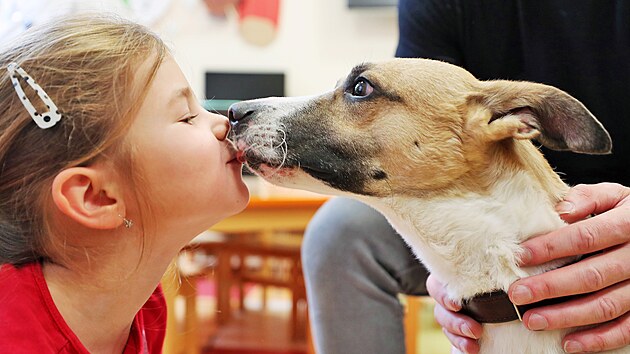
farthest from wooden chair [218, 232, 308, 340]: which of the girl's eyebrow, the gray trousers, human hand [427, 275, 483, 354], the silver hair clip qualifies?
the silver hair clip

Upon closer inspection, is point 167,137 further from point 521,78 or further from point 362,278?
point 521,78

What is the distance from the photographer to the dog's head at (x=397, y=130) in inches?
44.2

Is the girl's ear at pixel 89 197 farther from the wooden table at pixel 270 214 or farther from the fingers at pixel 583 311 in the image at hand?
the wooden table at pixel 270 214

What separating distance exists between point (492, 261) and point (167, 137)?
1.73ft

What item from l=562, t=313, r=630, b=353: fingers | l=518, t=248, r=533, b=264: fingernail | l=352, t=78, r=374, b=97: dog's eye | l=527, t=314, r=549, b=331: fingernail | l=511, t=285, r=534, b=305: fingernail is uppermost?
l=352, t=78, r=374, b=97: dog's eye

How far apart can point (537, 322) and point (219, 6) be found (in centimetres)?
349

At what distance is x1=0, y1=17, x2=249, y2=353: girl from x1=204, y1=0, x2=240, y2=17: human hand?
10.2 feet

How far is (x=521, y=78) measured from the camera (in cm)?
162

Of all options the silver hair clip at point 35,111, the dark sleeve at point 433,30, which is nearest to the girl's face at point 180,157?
the silver hair clip at point 35,111

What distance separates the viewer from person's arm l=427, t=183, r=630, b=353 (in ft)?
3.41

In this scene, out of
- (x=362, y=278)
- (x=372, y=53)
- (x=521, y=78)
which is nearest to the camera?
(x=362, y=278)

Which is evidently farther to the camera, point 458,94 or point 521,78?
point 521,78

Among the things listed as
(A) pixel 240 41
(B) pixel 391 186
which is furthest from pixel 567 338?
(A) pixel 240 41

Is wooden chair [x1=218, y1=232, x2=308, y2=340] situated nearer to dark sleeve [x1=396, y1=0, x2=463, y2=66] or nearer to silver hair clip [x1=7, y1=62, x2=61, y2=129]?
dark sleeve [x1=396, y1=0, x2=463, y2=66]
